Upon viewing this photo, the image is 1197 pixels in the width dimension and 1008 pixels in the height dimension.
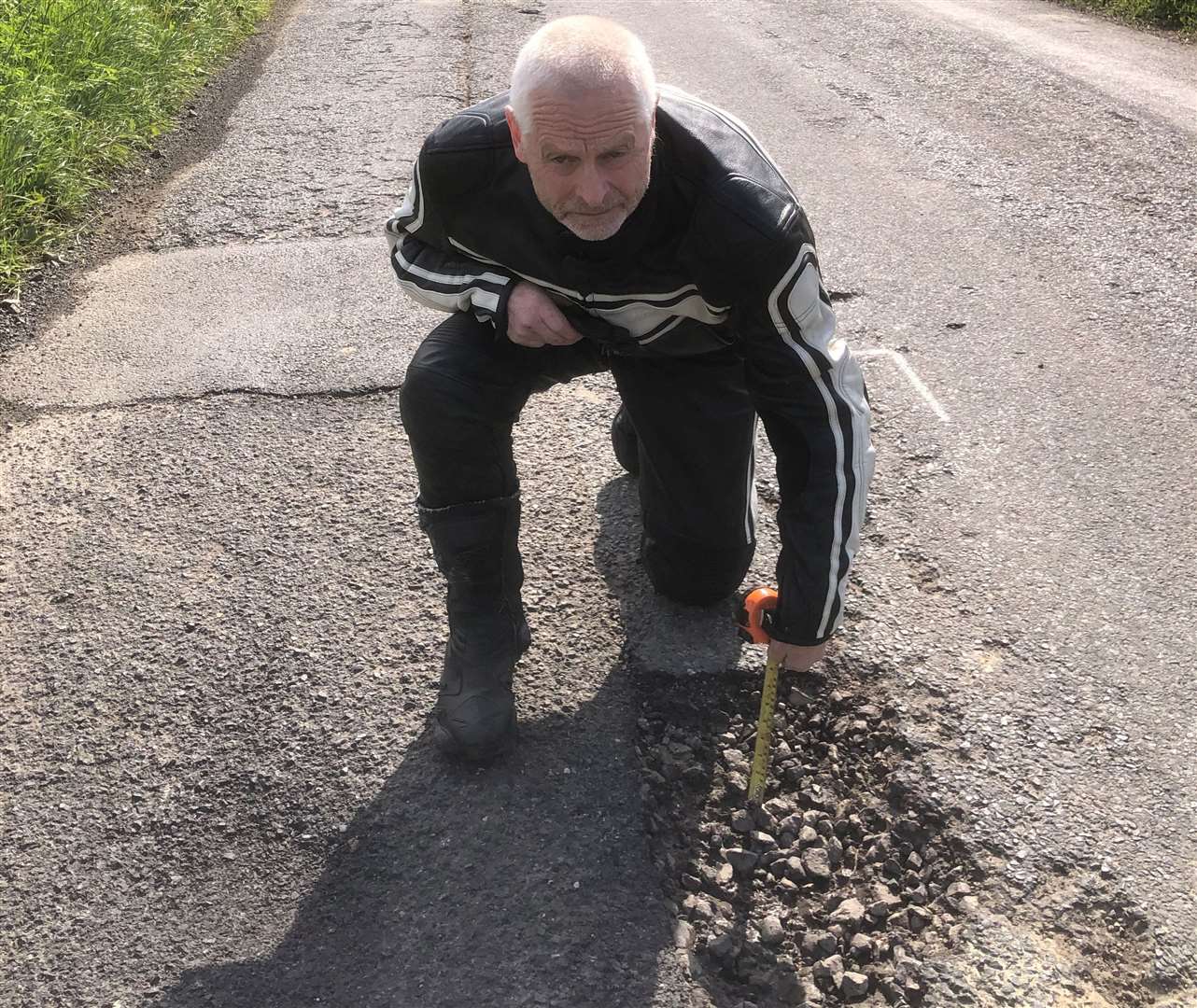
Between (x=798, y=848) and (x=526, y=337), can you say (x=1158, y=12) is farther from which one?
(x=798, y=848)

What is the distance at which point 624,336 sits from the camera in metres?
2.63

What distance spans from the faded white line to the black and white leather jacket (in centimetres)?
138

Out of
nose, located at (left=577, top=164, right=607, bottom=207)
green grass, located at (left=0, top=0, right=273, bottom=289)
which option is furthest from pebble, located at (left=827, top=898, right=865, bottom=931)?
green grass, located at (left=0, top=0, right=273, bottom=289)

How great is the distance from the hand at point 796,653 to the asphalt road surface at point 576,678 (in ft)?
0.88

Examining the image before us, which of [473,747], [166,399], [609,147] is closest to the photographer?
[609,147]

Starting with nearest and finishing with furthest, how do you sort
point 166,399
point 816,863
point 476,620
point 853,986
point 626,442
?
1. point 853,986
2. point 816,863
3. point 476,620
4. point 626,442
5. point 166,399

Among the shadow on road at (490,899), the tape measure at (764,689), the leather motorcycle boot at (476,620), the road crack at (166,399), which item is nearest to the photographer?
the shadow on road at (490,899)

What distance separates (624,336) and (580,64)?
69 centimetres

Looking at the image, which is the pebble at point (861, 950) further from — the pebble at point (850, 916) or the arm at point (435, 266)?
the arm at point (435, 266)

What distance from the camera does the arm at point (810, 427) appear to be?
2.25 meters

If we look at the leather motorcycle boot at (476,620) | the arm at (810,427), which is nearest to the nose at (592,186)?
the arm at (810,427)

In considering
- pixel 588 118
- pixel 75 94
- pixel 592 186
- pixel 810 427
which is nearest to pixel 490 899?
pixel 810 427

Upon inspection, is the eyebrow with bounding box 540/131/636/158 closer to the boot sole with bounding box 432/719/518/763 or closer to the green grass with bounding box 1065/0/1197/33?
the boot sole with bounding box 432/719/518/763

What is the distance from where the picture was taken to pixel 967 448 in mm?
3523
